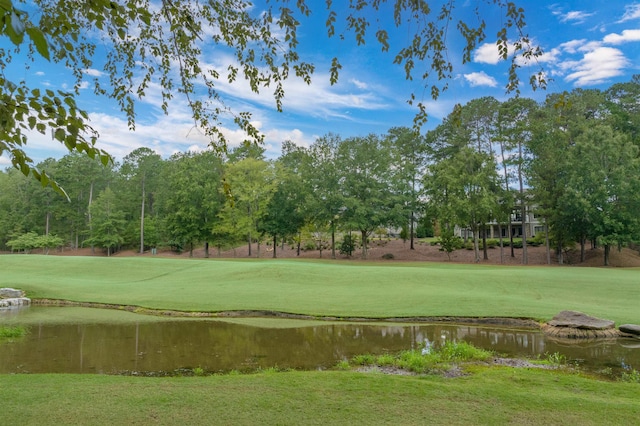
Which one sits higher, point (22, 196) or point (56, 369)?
point (22, 196)

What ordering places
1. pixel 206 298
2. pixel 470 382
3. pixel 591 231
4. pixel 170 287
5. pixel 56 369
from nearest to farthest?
pixel 470 382 → pixel 56 369 → pixel 206 298 → pixel 170 287 → pixel 591 231

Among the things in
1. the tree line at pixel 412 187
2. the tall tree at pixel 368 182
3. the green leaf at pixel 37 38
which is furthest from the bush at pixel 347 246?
the green leaf at pixel 37 38

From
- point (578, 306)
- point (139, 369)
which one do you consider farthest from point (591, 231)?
point (139, 369)

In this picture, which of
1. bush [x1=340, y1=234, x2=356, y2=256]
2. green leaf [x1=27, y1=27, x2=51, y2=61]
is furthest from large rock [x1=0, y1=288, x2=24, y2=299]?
bush [x1=340, y1=234, x2=356, y2=256]

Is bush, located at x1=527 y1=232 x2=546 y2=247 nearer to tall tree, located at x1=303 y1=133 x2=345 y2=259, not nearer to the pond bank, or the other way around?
tall tree, located at x1=303 y1=133 x2=345 y2=259

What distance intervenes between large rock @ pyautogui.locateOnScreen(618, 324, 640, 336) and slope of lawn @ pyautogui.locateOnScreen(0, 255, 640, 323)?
3.87 ft

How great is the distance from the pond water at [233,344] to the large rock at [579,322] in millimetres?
601

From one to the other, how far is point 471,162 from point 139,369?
36.4 meters

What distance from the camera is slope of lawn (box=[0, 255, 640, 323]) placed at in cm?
1435

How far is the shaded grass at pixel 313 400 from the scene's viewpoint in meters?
4.50

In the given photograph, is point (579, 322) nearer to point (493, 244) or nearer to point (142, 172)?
point (493, 244)

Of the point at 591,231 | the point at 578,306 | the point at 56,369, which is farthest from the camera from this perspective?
the point at 591,231

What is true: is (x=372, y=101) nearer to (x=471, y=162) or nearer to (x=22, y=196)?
(x=471, y=162)

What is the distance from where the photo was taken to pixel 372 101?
668 centimetres
